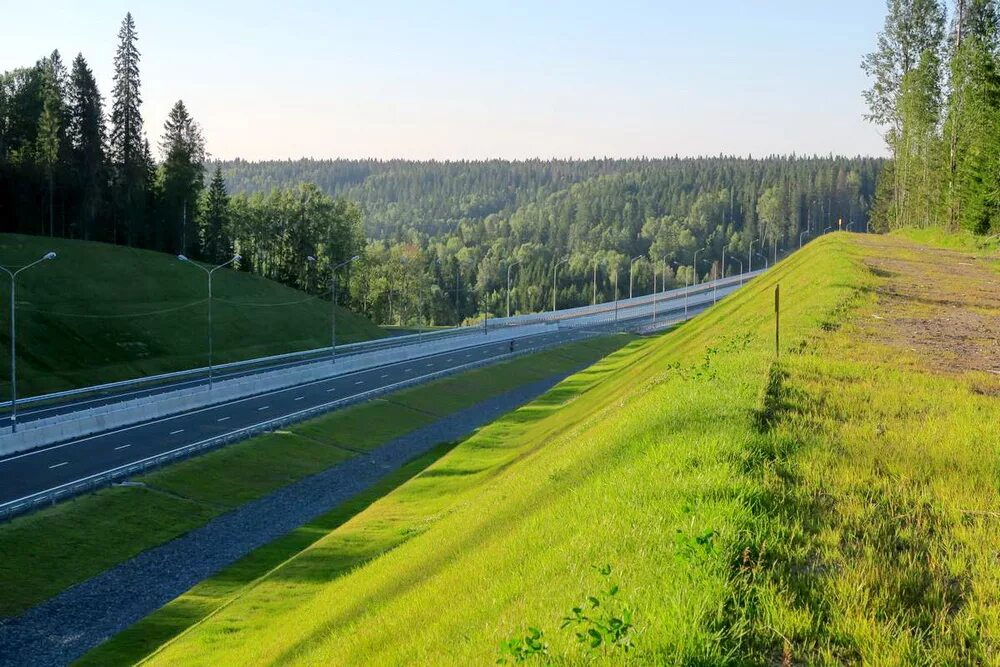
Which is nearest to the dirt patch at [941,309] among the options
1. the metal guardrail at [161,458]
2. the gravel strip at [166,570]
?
the gravel strip at [166,570]

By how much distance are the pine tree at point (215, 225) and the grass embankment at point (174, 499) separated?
5954 centimetres

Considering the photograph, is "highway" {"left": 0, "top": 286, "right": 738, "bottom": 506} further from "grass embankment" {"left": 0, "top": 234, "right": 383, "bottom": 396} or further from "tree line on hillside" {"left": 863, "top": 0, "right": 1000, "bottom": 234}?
"tree line on hillside" {"left": 863, "top": 0, "right": 1000, "bottom": 234}

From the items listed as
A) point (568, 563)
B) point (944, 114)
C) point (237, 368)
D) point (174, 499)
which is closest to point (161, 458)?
point (174, 499)

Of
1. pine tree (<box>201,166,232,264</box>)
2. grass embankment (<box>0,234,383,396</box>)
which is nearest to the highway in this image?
grass embankment (<box>0,234,383,396</box>)

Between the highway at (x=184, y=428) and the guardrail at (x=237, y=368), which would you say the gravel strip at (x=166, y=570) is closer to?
the highway at (x=184, y=428)

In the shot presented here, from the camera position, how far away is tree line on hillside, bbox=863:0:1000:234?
6531cm

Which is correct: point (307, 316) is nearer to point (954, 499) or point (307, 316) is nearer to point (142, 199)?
point (142, 199)

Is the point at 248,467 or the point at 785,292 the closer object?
the point at 785,292

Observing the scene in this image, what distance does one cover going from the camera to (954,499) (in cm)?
1229

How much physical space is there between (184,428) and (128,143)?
7032cm

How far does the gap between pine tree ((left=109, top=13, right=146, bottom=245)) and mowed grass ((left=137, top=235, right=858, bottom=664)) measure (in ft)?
304

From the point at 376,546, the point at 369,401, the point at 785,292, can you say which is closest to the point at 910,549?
the point at 376,546

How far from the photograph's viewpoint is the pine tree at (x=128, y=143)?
118 metres

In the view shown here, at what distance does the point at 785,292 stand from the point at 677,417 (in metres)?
34.2
